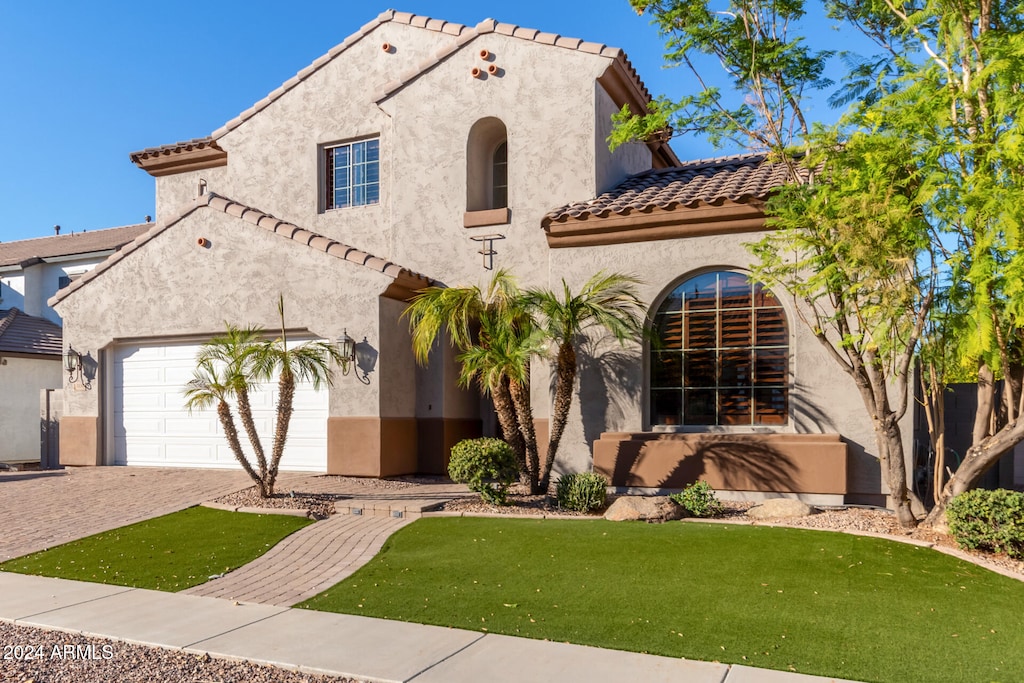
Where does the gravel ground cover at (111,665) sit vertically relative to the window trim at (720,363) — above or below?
below

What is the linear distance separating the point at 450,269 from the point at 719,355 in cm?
585

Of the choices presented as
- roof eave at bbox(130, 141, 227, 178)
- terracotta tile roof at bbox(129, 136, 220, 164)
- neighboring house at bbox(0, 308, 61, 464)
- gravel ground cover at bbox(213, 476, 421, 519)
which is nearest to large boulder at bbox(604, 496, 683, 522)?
gravel ground cover at bbox(213, 476, 421, 519)

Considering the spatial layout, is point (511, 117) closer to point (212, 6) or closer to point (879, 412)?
point (212, 6)

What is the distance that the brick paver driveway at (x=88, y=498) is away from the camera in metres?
11.1

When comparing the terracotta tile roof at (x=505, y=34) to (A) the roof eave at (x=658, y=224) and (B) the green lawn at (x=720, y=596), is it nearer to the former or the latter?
(A) the roof eave at (x=658, y=224)

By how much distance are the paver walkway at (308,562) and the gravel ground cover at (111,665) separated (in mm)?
1516

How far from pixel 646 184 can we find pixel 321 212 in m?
7.38

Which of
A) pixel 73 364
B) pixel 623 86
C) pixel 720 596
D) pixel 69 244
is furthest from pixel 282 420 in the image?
pixel 69 244

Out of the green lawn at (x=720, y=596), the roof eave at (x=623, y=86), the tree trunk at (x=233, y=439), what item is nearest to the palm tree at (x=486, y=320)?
the green lawn at (x=720, y=596)

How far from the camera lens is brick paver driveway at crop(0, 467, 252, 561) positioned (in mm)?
11062

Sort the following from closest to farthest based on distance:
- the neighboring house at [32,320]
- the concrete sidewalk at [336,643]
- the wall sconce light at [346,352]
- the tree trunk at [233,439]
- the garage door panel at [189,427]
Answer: the concrete sidewalk at [336,643], the tree trunk at [233,439], the wall sconce light at [346,352], the garage door panel at [189,427], the neighboring house at [32,320]

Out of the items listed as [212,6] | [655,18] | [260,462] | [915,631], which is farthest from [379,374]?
[915,631]

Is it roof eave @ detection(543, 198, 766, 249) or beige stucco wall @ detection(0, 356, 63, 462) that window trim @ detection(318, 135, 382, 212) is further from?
beige stucco wall @ detection(0, 356, 63, 462)

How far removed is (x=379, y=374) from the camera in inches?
585
